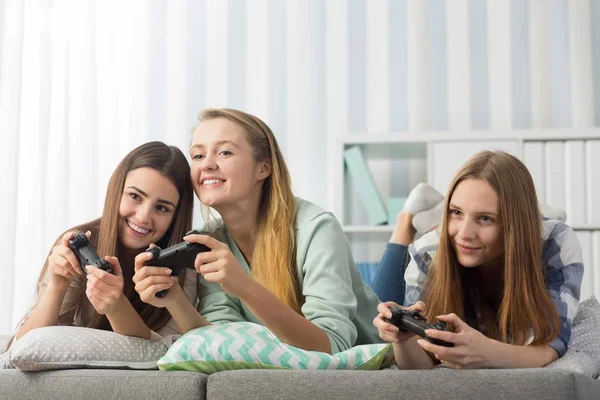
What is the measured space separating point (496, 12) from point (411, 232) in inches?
59.4

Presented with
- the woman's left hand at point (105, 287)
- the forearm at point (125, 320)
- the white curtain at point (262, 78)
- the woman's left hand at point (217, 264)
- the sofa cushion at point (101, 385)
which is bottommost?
the sofa cushion at point (101, 385)

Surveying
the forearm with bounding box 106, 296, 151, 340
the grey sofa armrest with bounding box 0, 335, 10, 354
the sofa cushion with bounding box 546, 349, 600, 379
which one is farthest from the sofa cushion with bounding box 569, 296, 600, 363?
the grey sofa armrest with bounding box 0, 335, 10, 354

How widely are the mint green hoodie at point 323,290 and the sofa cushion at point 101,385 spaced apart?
0.41 meters

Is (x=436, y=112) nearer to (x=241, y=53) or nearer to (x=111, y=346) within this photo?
(x=241, y=53)

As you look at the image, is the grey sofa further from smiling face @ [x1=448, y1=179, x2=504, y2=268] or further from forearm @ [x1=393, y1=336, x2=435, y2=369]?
smiling face @ [x1=448, y1=179, x2=504, y2=268]

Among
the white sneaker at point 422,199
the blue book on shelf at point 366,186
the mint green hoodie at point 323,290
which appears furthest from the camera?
the blue book on shelf at point 366,186

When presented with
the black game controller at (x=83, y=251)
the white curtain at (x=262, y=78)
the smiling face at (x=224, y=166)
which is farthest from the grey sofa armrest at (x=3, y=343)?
the white curtain at (x=262, y=78)

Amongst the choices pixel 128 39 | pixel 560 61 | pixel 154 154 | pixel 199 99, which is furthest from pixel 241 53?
pixel 154 154

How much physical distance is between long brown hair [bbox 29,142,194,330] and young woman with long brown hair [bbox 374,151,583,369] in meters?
0.55

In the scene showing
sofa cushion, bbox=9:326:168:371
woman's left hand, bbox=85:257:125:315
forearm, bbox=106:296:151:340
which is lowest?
sofa cushion, bbox=9:326:168:371

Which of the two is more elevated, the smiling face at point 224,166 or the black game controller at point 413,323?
the smiling face at point 224,166

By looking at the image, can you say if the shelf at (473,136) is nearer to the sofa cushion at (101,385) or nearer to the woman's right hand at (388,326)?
the woman's right hand at (388,326)

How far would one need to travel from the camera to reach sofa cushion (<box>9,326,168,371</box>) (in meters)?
1.30

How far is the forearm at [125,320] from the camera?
1.48 m
